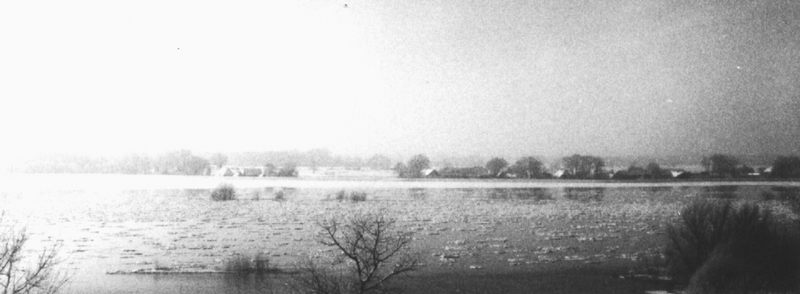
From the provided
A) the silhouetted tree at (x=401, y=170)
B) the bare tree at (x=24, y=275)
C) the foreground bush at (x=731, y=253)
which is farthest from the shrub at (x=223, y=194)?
the silhouetted tree at (x=401, y=170)

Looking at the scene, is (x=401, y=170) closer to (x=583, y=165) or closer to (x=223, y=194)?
(x=583, y=165)

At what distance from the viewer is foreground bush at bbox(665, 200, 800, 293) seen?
43.4 feet

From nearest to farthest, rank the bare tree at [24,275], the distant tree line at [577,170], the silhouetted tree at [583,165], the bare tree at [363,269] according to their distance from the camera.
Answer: the bare tree at [24,275] < the bare tree at [363,269] < the distant tree line at [577,170] < the silhouetted tree at [583,165]

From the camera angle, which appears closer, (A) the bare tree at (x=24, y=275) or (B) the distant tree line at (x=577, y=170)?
(A) the bare tree at (x=24, y=275)

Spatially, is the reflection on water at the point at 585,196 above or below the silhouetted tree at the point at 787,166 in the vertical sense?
below

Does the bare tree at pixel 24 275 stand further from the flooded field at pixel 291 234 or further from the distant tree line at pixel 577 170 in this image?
the distant tree line at pixel 577 170

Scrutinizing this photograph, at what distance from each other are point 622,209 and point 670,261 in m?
18.4

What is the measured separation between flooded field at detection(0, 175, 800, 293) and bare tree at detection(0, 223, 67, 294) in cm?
64

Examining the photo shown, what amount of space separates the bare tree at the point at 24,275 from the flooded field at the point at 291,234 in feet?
2.12

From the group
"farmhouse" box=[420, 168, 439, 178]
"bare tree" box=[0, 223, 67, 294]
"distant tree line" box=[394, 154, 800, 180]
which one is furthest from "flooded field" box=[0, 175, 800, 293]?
"farmhouse" box=[420, 168, 439, 178]

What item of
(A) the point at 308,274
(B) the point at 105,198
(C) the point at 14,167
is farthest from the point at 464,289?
(C) the point at 14,167

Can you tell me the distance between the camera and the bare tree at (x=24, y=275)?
9648 mm

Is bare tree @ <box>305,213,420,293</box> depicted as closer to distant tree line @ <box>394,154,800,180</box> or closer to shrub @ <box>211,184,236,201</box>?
shrub @ <box>211,184,236,201</box>

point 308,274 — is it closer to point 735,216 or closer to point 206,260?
point 206,260
